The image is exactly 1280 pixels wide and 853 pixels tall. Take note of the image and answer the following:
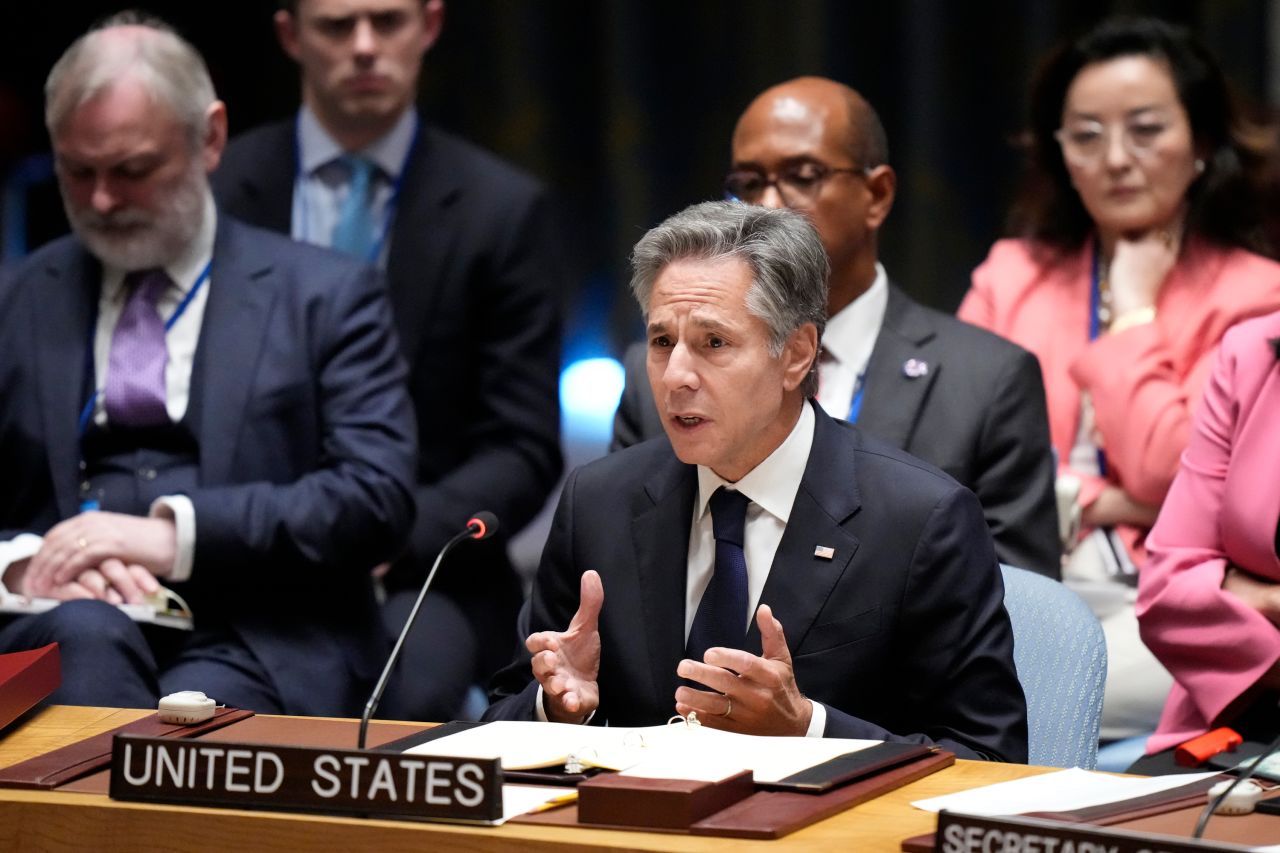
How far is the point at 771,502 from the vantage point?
276cm

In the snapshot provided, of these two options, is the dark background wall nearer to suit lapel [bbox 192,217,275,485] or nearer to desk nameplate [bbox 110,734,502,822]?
suit lapel [bbox 192,217,275,485]

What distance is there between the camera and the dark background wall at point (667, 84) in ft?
16.9

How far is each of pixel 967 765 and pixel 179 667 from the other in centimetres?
172

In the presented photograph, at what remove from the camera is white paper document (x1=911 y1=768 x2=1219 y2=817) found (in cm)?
199

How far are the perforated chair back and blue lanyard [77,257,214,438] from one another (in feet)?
5.84

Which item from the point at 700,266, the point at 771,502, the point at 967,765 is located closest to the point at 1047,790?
the point at 967,765

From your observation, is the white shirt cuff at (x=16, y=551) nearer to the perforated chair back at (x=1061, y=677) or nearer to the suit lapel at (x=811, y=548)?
the suit lapel at (x=811, y=548)

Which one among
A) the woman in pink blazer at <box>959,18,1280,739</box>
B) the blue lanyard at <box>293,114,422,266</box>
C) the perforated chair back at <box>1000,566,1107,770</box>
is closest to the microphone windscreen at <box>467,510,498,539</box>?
the perforated chair back at <box>1000,566,1107,770</box>

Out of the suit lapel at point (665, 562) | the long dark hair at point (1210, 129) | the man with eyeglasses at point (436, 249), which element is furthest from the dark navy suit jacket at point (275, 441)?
the long dark hair at point (1210, 129)

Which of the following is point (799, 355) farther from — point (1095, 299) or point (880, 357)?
point (1095, 299)

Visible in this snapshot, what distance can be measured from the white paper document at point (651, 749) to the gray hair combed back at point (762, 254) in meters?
0.71

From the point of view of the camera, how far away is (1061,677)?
279 centimetres

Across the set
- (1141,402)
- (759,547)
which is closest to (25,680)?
(759,547)

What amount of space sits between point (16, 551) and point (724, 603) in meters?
1.45
